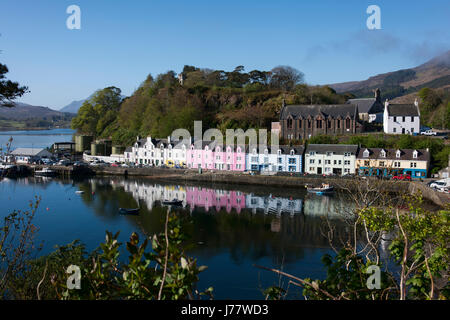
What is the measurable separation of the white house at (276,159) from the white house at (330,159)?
2.69 ft

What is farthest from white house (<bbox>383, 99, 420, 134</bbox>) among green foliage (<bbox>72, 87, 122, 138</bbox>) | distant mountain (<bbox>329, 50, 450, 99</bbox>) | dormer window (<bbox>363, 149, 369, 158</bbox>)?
distant mountain (<bbox>329, 50, 450, 99</bbox>)

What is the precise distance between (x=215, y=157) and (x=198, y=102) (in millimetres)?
15478

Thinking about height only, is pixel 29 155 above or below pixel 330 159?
below

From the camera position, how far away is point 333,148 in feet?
99.4

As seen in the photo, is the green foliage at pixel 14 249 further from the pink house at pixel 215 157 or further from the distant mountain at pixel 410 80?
the distant mountain at pixel 410 80

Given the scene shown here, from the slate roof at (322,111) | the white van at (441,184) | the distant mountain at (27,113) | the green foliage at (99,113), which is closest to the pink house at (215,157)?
the slate roof at (322,111)

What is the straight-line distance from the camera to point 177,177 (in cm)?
3278

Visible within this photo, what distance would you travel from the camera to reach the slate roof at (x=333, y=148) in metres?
29.6

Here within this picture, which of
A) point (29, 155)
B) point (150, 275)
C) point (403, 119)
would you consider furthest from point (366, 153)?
point (29, 155)

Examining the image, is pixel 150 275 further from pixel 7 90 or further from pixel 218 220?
pixel 218 220

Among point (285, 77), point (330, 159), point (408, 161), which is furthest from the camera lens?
point (285, 77)

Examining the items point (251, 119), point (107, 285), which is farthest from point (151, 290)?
point (251, 119)
